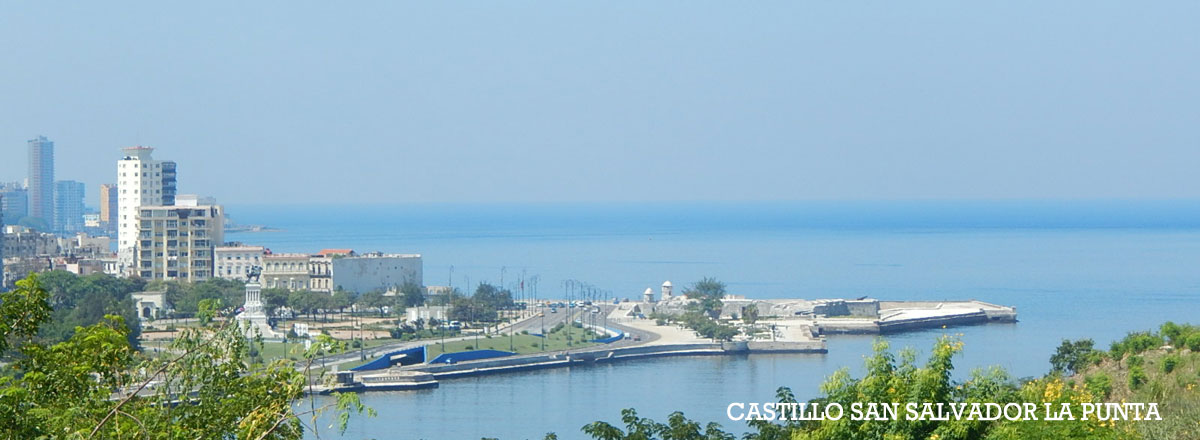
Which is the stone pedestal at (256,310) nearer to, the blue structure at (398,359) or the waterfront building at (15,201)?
the blue structure at (398,359)

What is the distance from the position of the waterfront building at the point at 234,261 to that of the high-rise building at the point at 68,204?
58.1 metres

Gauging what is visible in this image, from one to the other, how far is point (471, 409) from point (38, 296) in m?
17.4

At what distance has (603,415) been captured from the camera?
838 inches

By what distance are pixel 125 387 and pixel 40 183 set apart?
95709 millimetres

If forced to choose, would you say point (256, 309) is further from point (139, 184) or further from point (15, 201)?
point (15, 201)

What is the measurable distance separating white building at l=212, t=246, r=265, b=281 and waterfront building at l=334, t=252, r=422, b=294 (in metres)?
2.29

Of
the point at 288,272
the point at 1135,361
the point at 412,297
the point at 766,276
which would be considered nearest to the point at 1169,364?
the point at 1135,361

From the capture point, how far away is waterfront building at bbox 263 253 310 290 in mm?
38375

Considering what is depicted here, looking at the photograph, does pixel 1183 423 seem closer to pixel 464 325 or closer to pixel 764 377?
pixel 764 377

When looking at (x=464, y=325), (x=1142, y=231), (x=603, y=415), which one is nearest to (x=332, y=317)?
(x=464, y=325)

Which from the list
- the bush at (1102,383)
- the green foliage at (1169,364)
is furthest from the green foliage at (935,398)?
the green foliage at (1169,364)

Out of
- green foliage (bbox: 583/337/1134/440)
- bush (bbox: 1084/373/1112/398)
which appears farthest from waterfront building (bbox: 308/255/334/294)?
green foliage (bbox: 583/337/1134/440)

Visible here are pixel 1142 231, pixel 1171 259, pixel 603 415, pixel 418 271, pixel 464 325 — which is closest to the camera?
pixel 603 415

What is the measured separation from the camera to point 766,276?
53.7 m
